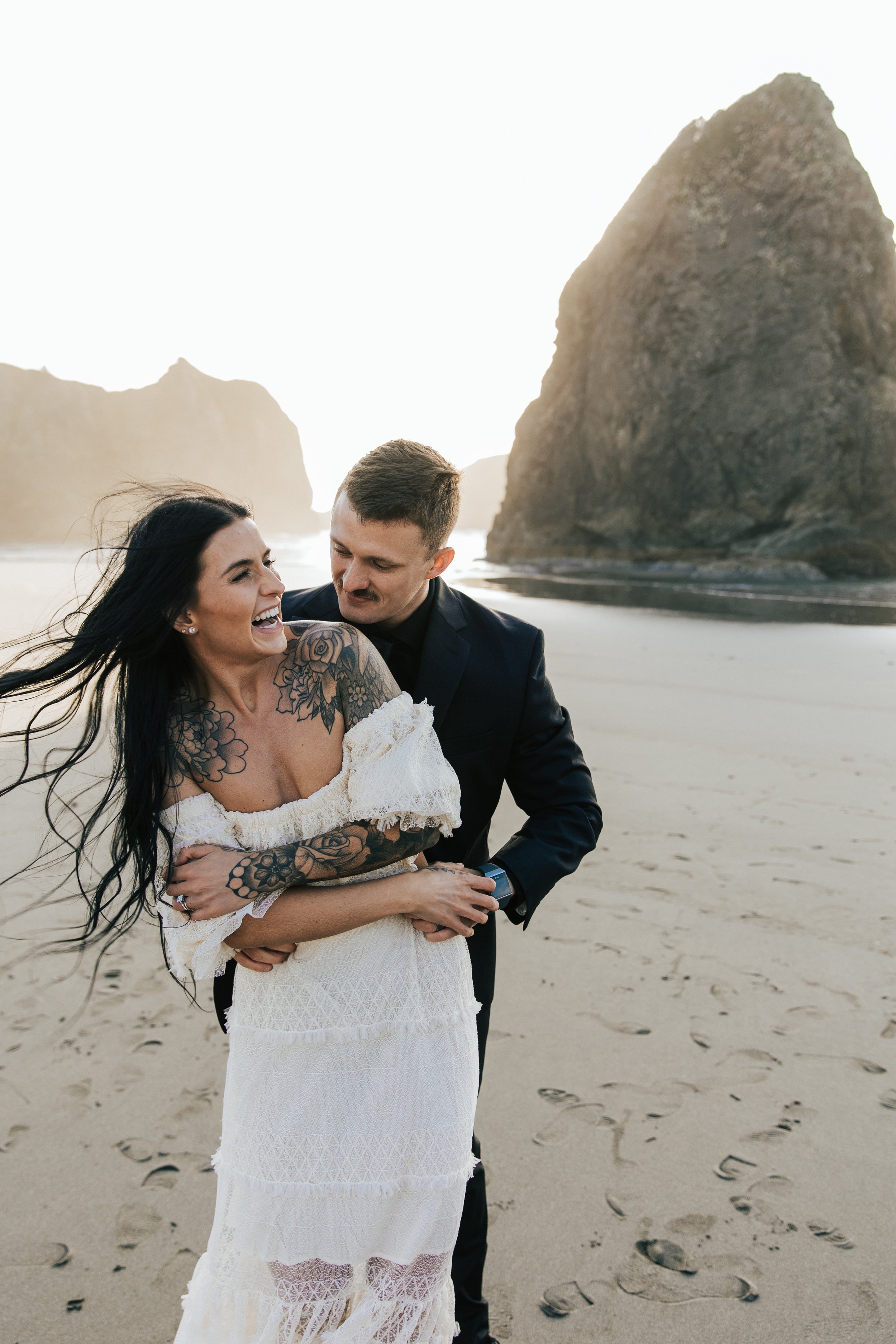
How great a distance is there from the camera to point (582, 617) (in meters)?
17.2

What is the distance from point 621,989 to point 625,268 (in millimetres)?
50895

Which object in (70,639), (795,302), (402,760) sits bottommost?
(402,760)

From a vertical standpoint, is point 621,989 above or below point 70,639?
below

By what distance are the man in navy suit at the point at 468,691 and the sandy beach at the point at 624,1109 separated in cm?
70

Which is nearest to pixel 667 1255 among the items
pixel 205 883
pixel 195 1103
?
pixel 195 1103

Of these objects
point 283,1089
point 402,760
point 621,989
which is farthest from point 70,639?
point 621,989

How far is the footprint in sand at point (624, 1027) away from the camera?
3.38 meters

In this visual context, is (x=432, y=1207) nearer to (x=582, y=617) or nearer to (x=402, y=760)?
(x=402, y=760)

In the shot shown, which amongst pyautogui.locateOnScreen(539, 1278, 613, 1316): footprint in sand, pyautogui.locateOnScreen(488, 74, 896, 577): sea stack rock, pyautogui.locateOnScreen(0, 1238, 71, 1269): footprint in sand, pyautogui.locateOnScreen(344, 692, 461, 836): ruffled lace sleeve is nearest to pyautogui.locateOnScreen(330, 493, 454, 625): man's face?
pyautogui.locateOnScreen(344, 692, 461, 836): ruffled lace sleeve

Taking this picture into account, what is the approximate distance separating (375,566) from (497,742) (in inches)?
22.3

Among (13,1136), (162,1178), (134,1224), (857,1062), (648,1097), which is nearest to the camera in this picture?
(134,1224)

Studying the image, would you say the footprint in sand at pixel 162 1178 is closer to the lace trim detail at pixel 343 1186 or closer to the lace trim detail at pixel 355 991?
the lace trim detail at pixel 343 1186

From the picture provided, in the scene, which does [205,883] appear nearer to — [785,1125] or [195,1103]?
[195,1103]

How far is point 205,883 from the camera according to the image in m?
1.50
